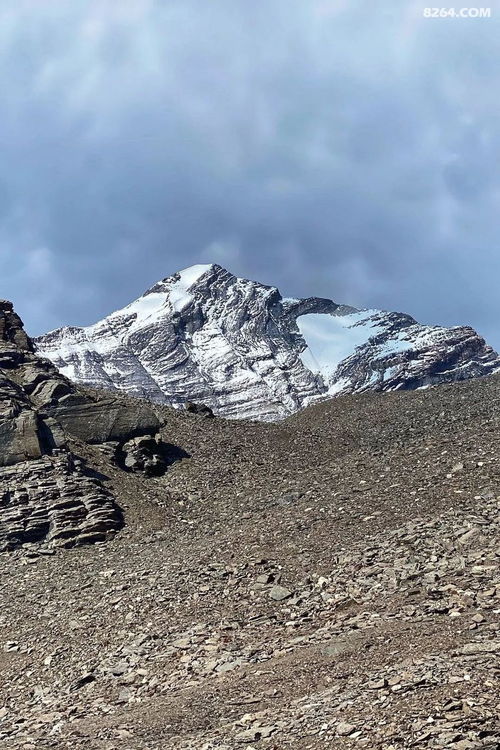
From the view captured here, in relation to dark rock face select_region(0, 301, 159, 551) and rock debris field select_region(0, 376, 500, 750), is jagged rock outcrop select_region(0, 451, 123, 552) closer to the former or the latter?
dark rock face select_region(0, 301, 159, 551)

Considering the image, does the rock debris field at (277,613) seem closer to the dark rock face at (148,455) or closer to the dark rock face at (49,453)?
the dark rock face at (49,453)

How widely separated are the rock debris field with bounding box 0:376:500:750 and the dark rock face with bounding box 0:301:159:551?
443mm

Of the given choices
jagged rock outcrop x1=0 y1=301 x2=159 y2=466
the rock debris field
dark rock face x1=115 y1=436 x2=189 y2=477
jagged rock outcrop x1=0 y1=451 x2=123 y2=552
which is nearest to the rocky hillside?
the rock debris field

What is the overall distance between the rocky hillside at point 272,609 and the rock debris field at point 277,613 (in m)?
0.05

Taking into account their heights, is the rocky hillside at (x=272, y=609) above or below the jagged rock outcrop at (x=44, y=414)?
below

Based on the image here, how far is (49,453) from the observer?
99.8 ft

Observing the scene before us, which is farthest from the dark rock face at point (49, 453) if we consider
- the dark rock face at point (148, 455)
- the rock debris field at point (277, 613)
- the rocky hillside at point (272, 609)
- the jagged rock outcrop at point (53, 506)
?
the dark rock face at point (148, 455)

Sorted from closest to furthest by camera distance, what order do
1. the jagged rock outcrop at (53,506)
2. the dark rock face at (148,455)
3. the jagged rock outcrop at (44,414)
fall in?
the jagged rock outcrop at (53,506), the jagged rock outcrop at (44,414), the dark rock face at (148,455)

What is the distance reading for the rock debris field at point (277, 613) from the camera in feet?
35.7

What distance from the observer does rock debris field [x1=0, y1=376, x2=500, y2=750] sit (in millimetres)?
10891

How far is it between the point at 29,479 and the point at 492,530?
18.8m

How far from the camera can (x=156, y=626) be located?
56.0 ft

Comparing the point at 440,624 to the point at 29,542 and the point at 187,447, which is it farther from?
the point at 187,447

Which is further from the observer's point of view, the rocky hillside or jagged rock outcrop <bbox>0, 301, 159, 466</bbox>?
jagged rock outcrop <bbox>0, 301, 159, 466</bbox>
